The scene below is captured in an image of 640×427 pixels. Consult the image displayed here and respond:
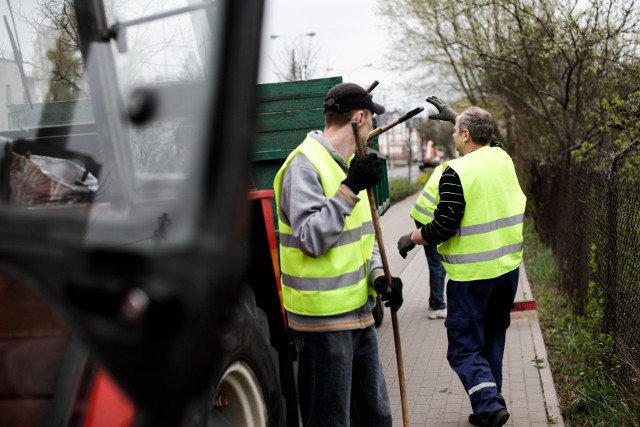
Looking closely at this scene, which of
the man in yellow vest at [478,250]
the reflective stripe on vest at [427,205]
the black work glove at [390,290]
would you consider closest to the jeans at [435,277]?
the reflective stripe on vest at [427,205]

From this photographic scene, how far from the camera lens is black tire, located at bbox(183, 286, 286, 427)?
300 centimetres

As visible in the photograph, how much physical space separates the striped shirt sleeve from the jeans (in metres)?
3.04

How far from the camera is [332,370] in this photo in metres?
3.55

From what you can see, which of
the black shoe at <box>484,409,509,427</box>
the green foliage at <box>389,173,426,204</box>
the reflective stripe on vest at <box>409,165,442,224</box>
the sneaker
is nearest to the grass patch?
the black shoe at <box>484,409,509,427</box>

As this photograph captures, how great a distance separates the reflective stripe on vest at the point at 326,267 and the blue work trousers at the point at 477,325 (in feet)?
4.17

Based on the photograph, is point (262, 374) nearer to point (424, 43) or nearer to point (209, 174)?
point (209, 174)

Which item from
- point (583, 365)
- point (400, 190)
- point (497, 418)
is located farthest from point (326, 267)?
point (400, 190)

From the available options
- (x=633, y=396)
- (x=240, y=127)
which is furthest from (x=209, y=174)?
(x=633, y=396)

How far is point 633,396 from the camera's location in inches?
161

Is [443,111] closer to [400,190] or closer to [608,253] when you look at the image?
[608,253]

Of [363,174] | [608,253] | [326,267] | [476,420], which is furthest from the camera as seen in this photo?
[608,253]

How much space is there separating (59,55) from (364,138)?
1865mm

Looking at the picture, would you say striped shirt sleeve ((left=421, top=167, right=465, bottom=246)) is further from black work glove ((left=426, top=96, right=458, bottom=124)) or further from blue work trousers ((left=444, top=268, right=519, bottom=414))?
black work glove ((left=426, top=96, right=458, bottom=124))

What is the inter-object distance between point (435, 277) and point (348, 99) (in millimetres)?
4752
